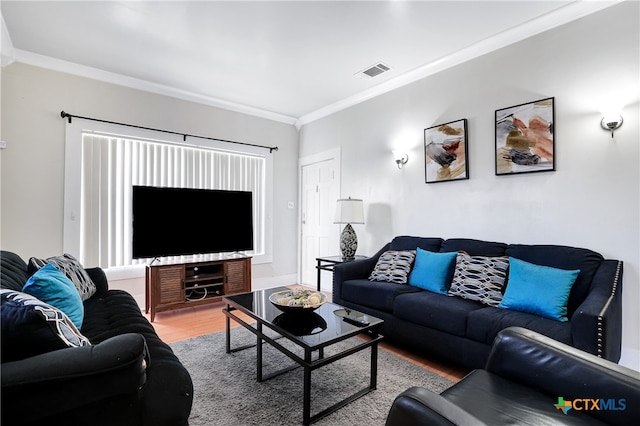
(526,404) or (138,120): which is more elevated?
(138,120)

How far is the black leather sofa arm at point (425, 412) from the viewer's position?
2.71ft

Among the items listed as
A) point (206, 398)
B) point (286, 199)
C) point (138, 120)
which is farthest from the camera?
point (286, 199)

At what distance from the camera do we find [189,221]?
150 inches

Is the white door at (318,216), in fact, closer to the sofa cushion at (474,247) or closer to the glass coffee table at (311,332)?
the sofa cushion at (474,247)

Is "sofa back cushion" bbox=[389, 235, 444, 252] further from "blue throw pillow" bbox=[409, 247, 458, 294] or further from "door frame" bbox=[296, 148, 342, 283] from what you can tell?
"door frame" bbox=[296, 148, 342, 283]

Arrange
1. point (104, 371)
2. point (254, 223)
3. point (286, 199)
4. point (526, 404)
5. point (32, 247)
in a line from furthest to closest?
point (286, 199)
point (254, 223)
point (32, 247)
point (526, 404)
point (104, 371)

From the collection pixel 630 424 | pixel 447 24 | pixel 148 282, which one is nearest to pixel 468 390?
pixel 630 424

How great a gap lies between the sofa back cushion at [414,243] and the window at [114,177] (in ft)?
8.41

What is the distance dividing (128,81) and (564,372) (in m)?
4.58

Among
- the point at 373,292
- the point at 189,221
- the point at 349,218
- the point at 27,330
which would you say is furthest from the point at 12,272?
the point at 349,218

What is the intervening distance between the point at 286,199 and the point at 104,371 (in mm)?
4081

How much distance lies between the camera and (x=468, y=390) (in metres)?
1.25

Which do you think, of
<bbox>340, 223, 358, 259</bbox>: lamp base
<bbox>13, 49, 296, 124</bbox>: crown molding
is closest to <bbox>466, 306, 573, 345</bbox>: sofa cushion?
<bbox>340, 223, 358, 259</bbox>: lamp base

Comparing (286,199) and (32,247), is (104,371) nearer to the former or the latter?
(32,247)
